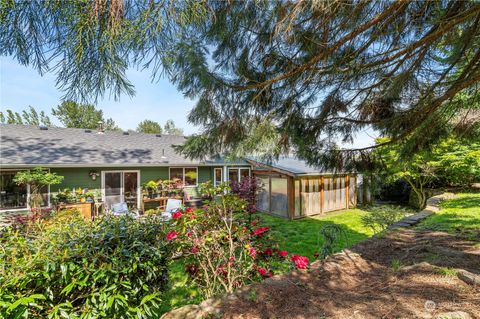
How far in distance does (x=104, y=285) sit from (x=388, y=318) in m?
2.70

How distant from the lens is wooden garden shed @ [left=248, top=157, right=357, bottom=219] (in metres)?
10.8

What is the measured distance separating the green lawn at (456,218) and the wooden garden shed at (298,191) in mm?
3596

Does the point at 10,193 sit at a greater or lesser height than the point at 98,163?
lesser

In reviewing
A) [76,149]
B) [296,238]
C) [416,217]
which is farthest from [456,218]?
[76,149]

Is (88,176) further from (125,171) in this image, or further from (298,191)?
(298,191)

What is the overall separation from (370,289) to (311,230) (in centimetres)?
633

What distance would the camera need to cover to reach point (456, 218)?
6.63 metres

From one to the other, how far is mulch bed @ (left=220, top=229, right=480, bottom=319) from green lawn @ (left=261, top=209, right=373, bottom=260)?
2114 millimetres

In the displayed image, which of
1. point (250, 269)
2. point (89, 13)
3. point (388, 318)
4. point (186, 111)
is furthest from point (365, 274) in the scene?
point (89, 13)

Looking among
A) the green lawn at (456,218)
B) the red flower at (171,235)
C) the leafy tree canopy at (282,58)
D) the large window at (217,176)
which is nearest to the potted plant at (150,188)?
the large window at (217,176)

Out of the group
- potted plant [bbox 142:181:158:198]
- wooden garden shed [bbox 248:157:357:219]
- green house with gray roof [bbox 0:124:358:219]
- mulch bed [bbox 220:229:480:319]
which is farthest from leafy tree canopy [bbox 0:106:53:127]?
mulch bed [bbox 220:229:480:319]

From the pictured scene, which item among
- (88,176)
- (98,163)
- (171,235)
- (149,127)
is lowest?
(171,235)

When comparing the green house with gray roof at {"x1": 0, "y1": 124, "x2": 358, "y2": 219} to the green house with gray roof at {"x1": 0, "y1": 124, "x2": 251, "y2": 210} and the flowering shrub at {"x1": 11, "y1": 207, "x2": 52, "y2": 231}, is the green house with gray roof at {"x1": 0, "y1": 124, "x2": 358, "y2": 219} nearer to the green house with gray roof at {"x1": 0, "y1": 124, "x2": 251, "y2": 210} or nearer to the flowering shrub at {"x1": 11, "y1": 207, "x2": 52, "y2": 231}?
the green house with gray roof at {"x1": 0, "y1": 124, "x2": 251, "y2": 210}

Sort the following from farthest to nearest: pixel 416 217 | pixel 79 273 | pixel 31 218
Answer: pixel 31 218 → pixel 416 217 → pixel 79 273
